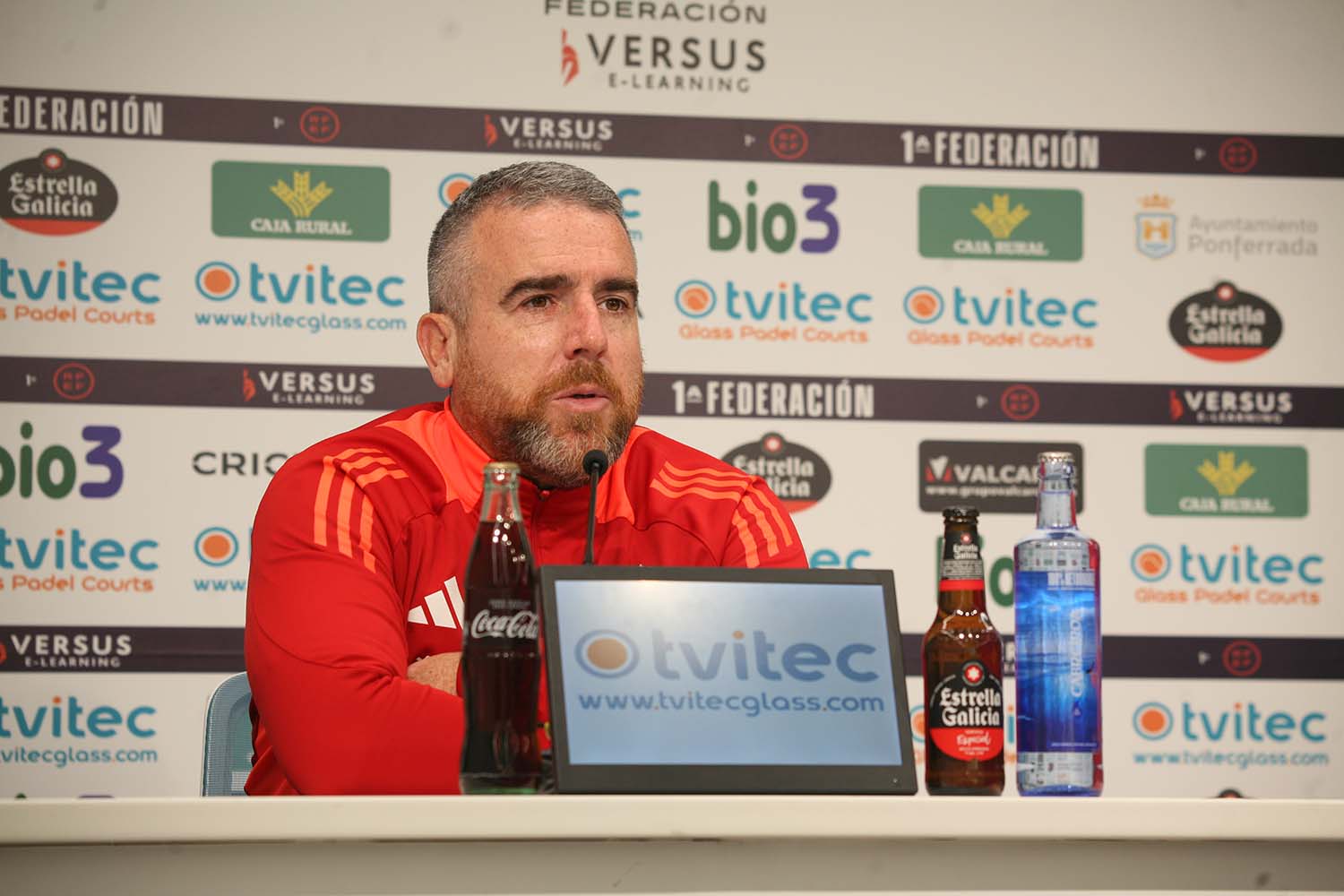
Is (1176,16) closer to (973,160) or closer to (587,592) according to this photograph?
(973,160)

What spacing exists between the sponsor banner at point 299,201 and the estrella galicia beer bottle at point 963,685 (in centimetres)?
214

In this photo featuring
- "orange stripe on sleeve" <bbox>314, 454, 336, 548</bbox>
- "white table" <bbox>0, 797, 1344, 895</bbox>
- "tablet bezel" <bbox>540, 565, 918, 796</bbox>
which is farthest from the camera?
"orange stripe on sleeve" <bbox>314, 454, 336, 548</bbox>

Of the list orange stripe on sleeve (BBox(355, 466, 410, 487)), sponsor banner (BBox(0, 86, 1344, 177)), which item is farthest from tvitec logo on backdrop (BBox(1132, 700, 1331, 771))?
orange stripe on sleeve (BBox(355, 466, 410, 487))

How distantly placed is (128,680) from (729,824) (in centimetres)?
233

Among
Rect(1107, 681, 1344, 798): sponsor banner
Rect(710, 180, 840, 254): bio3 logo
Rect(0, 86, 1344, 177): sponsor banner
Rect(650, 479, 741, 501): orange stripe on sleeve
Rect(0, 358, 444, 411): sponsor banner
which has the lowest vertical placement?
Rect(1107, 681, 1344, 798): sponsor banner

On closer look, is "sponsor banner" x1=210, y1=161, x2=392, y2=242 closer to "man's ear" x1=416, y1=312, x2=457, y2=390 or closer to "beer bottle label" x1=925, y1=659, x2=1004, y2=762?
"man's ear" x1=416, y1=312, x2=457, y2=390

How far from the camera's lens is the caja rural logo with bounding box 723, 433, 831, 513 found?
9.80 feet

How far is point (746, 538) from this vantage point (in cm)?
169

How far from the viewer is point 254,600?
1.41 meters

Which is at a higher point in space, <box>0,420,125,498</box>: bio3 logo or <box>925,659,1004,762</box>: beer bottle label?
<box>0,420,125,498</box>: bio3 logo

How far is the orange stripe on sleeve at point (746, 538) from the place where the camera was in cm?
167

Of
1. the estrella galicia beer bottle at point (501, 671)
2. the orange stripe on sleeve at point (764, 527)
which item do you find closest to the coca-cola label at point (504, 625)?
the estrella galicia beer bottle at point (501, 671)

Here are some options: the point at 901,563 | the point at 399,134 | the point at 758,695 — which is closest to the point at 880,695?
the point at 758,695

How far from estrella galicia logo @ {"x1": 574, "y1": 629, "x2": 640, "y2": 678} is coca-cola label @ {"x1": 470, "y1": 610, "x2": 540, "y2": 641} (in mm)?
57
